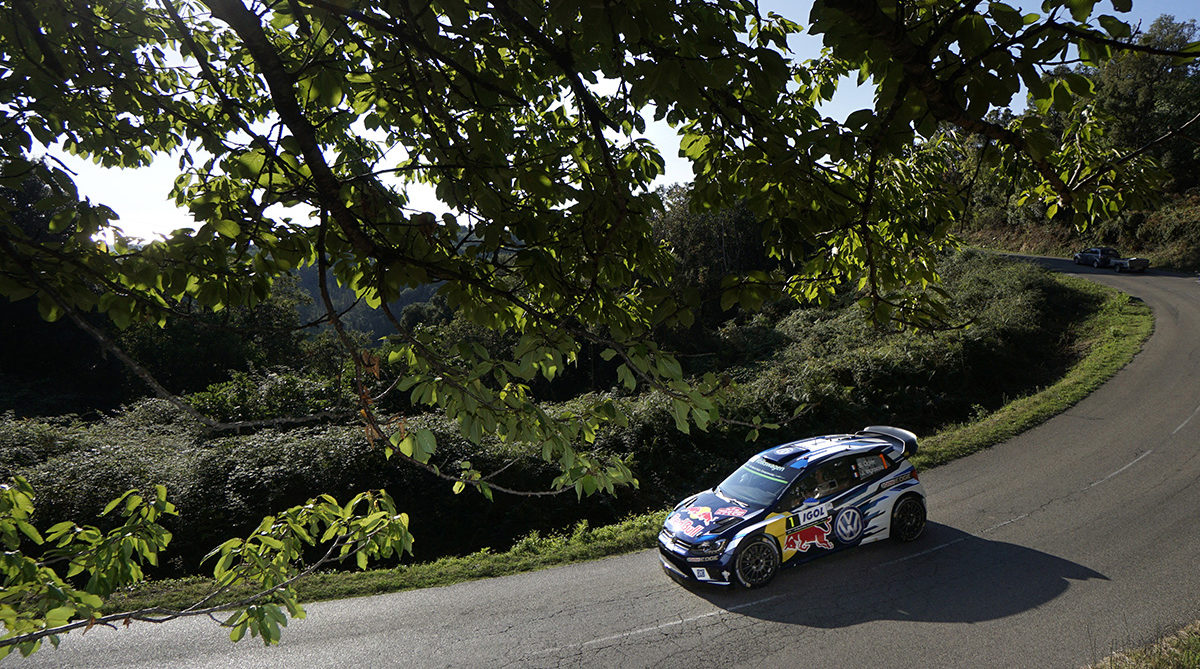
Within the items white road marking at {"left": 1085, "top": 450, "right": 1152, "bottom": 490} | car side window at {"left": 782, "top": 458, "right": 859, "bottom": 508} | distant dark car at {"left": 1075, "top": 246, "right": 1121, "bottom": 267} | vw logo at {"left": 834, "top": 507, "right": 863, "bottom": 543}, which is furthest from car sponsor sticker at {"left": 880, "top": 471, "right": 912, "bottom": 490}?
distant dark car at {"left": 1075, "top": 246, "right": 1121, "bottom": 267}

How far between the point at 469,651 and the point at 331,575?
3634 millimetres

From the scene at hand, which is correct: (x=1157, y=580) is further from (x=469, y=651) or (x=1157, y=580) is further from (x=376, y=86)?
(x=376, y=86)

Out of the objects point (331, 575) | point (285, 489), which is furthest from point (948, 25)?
point (285, 489)

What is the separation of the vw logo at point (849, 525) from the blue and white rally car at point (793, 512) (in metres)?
0.01

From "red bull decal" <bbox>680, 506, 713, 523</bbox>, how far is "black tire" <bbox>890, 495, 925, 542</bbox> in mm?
2529

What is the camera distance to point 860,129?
2.50 m

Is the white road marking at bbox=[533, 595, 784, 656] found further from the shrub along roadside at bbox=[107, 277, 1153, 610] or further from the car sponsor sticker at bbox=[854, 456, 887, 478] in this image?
the shrub along roadside at bbox=[107, 277, 1153, 610]

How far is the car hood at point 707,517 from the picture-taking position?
7.84 metres

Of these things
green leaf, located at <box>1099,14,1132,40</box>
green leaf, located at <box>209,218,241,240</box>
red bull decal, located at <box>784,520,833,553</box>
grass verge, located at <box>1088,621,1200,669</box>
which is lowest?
grass verge, located at <box>1088,621,1200,669</box>

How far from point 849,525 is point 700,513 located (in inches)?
76.0

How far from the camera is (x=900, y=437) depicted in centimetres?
914

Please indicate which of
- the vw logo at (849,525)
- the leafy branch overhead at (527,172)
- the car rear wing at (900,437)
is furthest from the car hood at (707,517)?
the leafy branch overhead at (527,172)

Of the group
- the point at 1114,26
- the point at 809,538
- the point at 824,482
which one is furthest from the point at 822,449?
the point at 1114,26

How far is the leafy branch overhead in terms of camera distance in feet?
6.95
